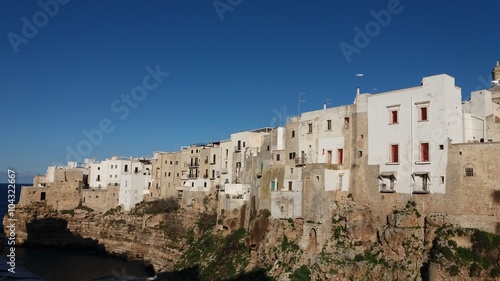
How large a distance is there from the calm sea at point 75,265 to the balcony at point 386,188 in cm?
3166

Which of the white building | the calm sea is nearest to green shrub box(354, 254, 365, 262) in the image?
the calm sea

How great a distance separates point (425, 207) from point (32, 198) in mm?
68332

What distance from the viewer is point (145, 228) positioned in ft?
207

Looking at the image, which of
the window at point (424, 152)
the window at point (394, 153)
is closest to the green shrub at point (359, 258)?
the window at point (394, 153)

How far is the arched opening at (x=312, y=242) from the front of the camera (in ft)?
118

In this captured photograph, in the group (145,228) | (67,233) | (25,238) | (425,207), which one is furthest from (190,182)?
(425,207)

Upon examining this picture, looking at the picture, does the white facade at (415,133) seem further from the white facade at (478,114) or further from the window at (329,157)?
the window at (329,157)

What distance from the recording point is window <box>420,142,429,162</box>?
32.1m

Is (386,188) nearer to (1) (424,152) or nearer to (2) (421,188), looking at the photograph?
(2) (421,188)

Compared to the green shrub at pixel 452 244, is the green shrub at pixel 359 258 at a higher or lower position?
lower

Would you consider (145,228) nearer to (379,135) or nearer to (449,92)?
(379,135)

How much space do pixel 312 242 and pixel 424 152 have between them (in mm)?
11326

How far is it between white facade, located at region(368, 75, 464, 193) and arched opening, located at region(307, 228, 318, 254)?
6.63 meters

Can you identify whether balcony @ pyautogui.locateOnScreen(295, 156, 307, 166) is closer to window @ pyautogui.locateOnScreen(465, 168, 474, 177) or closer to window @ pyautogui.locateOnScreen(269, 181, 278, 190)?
window @ pyautogui.locateOnScreen(269, 181, 278, 190)
